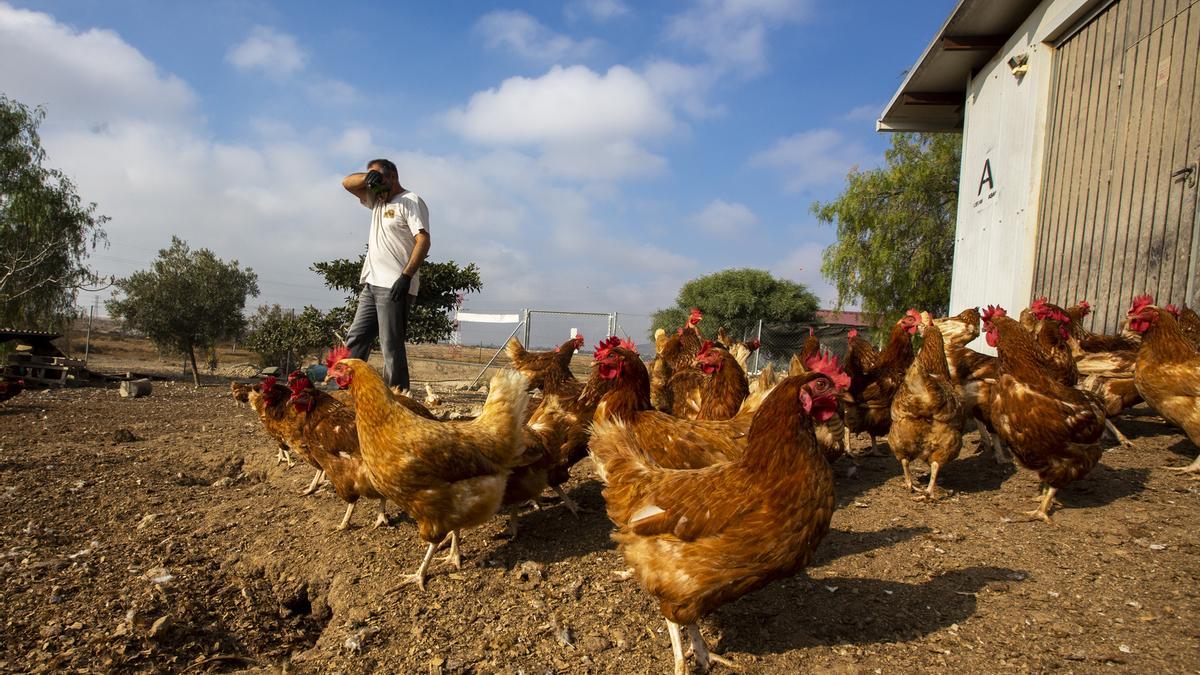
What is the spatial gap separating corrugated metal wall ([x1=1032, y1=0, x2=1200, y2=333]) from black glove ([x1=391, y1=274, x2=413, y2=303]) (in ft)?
26.8

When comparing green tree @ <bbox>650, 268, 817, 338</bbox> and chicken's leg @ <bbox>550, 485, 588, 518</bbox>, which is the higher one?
green tree @ <bbox>650, 268, 817, 338</bbox>

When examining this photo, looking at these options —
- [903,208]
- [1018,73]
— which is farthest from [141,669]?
[903,208]

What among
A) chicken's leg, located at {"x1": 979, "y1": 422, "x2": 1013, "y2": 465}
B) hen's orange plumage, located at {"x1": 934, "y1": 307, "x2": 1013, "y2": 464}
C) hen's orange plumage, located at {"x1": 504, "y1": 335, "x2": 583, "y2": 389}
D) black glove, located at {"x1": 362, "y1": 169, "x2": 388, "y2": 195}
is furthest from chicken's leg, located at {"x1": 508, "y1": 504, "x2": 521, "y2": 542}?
chicken's leg, located at {"x1": 979, "y1": 422, "x2": 1013, "y2": 465}

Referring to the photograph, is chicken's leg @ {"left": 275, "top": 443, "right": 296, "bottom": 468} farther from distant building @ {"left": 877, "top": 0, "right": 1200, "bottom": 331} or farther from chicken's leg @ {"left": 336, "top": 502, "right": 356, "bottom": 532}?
distant building @ {"left": 877, "top": 0, "right": 1200, "bottom": 331}

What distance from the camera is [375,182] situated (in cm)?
644

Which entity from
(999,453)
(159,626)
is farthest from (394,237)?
(999,453)

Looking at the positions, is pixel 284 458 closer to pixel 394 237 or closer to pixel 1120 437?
pixel 394 237

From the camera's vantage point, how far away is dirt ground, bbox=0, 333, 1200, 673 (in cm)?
291

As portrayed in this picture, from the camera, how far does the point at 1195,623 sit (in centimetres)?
292

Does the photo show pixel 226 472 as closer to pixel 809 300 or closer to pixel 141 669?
pixel 141 669

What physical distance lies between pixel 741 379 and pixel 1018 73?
7.47 meters

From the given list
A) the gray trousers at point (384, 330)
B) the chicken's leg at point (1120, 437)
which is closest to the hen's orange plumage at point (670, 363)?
the gray trousers at point (384, 330)

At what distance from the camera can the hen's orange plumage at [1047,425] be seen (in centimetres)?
441

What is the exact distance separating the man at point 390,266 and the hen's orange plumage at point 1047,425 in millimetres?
5635
